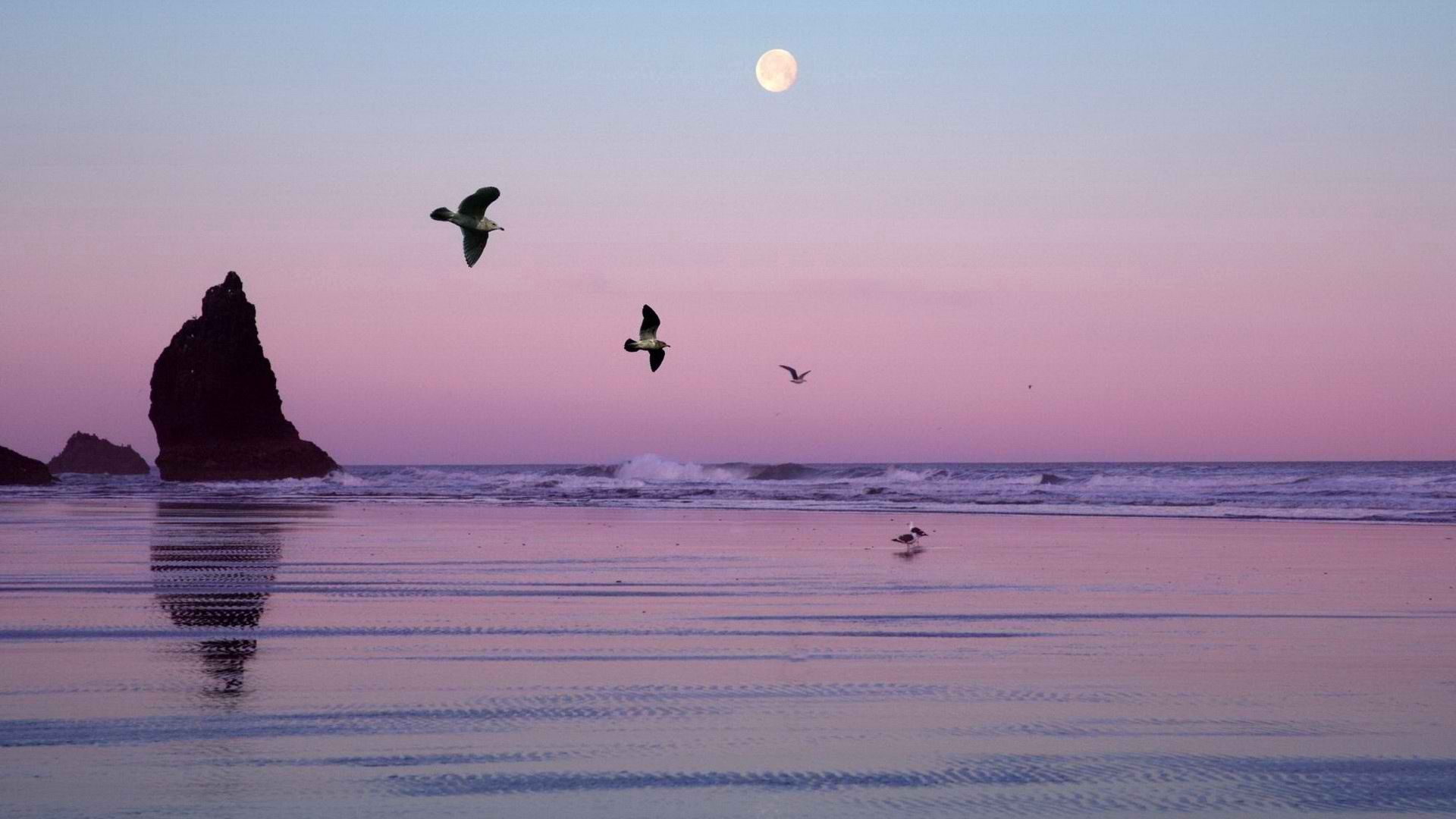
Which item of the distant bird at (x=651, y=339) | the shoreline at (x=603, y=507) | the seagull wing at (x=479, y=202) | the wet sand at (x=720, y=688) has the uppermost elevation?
the seagull wing at (x=479, y=202)

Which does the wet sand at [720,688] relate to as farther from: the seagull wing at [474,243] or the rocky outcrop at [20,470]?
the rocky outcrop at [20,470]

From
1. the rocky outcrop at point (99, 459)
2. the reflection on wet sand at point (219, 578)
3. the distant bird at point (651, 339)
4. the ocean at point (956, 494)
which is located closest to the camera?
the reflection on wet sand at point (219, 578)

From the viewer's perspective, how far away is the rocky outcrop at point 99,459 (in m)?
115

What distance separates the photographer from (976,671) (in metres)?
9.30

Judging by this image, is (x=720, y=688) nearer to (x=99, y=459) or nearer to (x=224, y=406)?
(x=224, y=406)

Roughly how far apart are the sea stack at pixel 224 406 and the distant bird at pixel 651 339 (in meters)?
66.5

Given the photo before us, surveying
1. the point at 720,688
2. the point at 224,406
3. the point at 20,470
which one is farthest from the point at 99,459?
the point at 720,688

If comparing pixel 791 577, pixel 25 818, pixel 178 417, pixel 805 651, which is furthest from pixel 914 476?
pixel 25 818

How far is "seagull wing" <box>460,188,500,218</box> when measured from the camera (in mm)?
11086

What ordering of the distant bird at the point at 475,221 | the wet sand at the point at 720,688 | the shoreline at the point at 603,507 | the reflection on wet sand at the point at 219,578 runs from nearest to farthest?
the wet sand at the point at 720,688 < the reflection on wet sand at the point at 219,578 < the distant bird at the point at 475,221 < the shoreline at the point at 603,507

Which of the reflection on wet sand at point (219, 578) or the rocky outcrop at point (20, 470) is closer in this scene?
the reflection on wet sand at point (219, 578)

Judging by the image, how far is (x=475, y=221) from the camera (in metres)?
11.2

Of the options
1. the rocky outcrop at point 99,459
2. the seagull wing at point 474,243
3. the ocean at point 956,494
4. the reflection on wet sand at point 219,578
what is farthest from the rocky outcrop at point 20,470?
the seagull wing at point 474,243

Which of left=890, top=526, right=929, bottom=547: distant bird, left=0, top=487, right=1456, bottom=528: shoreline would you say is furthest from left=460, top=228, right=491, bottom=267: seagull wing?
left=0, top=487, right=1456, bottom=528: shoreline
